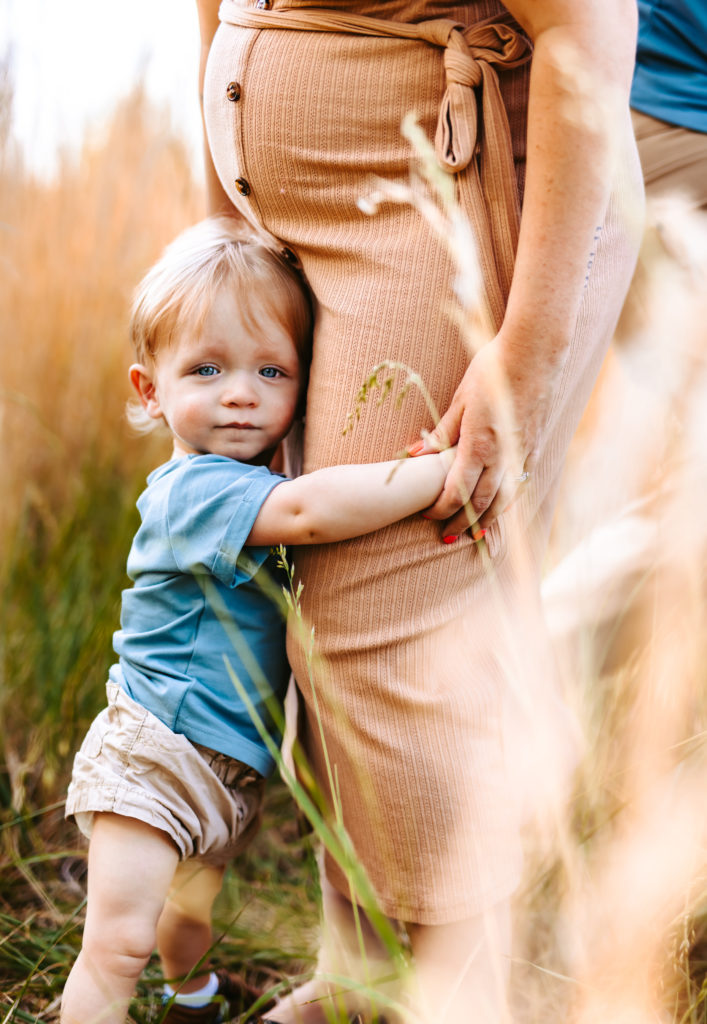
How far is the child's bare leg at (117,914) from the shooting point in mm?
1264

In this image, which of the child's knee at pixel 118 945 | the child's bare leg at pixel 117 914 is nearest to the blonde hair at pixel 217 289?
the child's bare leg at pixel 117 914

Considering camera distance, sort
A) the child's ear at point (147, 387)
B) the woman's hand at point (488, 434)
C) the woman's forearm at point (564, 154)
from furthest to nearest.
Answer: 1. the child's ear at point (147, 387)
2. the woman's hand at point (488, 434)
3. the woman's forearm at point (564, 154)

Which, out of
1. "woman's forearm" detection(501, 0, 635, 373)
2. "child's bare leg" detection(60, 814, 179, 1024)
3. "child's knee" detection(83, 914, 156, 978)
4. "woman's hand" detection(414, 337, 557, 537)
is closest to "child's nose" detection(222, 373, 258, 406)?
"woman's hand" detection(414, 337, 557, 537)

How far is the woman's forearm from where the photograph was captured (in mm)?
1042

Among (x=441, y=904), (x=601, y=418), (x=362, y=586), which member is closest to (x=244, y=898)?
(x=441, y=904)

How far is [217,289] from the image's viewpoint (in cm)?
135

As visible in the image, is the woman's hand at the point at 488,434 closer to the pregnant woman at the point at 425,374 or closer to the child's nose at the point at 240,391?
the pregnant woman at the point at 425,374

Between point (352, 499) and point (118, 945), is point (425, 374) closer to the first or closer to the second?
point (352, 499)

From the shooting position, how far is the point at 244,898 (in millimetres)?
2018

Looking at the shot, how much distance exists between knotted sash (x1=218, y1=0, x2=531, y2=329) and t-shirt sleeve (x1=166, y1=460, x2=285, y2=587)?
411 millimetres

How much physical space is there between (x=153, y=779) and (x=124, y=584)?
1.18m

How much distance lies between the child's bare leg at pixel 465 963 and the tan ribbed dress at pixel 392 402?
4 centimetres

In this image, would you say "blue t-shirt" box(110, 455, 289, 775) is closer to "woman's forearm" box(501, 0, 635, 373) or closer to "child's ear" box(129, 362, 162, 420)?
"child's ear" box(129, 362, 162, 420)

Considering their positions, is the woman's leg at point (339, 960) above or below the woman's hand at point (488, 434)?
below
